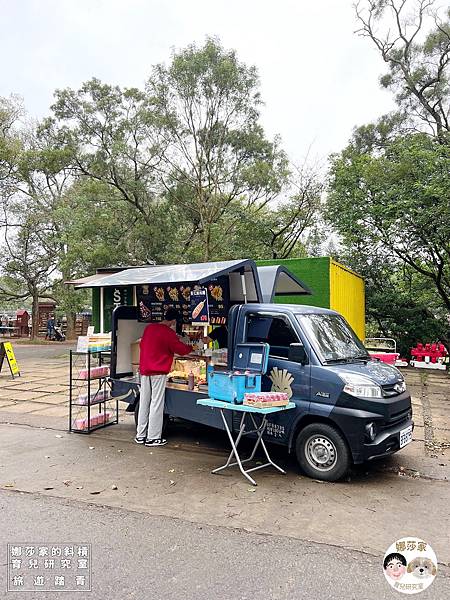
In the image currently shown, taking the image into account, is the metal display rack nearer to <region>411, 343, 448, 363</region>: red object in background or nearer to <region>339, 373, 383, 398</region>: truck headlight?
<region>339, 373, 383, 398</region>: truck headlight

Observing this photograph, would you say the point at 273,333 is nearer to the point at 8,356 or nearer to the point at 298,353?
the point at 298,353

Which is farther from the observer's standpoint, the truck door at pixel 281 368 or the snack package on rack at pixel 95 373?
the snack package on rack at pixel 95 373

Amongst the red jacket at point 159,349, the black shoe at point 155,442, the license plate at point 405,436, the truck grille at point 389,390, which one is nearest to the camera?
the truck grille at point 389,390

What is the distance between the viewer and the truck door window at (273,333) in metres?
5.79

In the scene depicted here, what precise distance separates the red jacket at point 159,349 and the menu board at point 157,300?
1077 mm

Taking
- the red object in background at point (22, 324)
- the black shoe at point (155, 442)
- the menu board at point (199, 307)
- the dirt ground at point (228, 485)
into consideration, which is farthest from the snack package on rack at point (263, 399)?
the red object in background at point (22, 324)

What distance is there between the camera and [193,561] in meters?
3.42

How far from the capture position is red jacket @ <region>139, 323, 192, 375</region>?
6441 millimetres

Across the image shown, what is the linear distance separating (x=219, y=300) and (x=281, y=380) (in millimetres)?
2036

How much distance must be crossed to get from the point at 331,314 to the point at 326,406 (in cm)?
169

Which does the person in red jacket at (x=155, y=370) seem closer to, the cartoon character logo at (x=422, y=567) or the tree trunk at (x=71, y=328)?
the cartoon character logo at (x=422, y=567)

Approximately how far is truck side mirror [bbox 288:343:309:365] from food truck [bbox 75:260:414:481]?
12mm

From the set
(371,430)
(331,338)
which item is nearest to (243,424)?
(371,430)

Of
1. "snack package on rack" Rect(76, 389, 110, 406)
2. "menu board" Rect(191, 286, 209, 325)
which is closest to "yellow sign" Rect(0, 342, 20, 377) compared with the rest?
"snack package on rack" Rect(76, 389, 110, 406)
